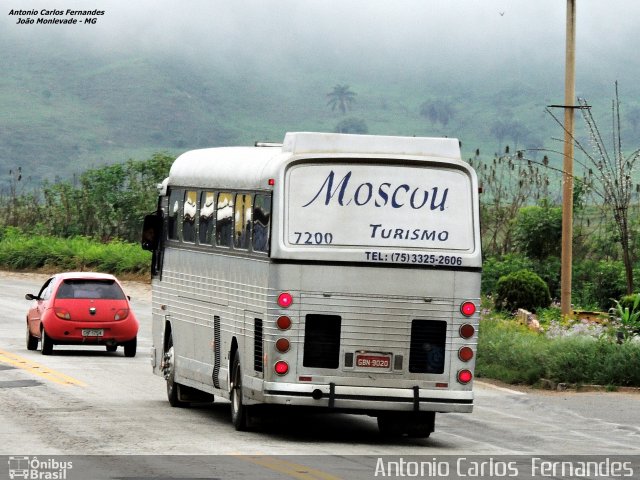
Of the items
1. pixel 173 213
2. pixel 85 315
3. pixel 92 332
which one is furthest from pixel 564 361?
pixel 85 315

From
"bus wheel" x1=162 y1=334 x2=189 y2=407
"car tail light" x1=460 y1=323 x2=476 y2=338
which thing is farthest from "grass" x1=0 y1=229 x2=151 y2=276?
"car tail light" x1=460 y1=323 x2=476 y2=338

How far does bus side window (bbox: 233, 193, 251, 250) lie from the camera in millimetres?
19016

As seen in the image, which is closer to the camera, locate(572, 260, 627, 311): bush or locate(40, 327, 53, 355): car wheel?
locate(40, 327, 53, 355): car wheel

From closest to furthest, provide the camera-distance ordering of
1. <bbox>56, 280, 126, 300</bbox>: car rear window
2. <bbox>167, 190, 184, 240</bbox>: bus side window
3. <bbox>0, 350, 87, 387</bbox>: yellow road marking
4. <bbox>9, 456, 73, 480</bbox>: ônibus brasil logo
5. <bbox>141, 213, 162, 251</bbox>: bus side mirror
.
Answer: <bbox>9, 456, 73, 480</bbox>: ônibus brasil logo → <bbox>167, 190, 184, 240</bbox>: bus side window → <bbox>141, 213, 162, 251</bbox>: bus side mirror → <bbox>0, 350, 87, 387</bbox>: yellow road marking → <bbox>56, 280, 126, 300</bbox>: car rear window

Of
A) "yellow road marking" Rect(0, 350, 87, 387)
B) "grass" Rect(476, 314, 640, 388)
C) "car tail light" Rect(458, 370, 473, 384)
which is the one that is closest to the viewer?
"car tail light" Rect(458, 370, 473, 384)

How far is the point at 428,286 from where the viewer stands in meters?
18.1

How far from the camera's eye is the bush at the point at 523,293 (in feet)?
114

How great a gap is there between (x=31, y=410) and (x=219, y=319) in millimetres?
2603

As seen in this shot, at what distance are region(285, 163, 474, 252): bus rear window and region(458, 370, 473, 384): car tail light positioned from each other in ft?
4.34

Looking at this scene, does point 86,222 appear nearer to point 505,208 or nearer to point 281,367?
point 505,208

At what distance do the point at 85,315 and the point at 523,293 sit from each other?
9.20 meters

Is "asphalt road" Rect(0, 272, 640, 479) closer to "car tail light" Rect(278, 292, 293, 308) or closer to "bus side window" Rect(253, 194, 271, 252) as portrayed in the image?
"car tail light" Rect(278, 292, 293, 308)

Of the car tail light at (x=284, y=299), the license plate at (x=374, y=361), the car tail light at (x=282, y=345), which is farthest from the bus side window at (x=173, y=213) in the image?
the license plate at (x=374, y=361)

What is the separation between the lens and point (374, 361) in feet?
59.2
